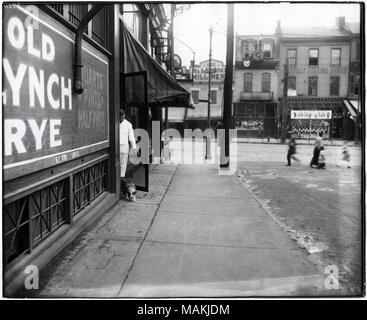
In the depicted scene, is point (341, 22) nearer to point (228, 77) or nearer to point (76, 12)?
point (228, 77)

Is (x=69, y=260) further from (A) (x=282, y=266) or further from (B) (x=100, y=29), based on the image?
(B) (x=100, y=29)

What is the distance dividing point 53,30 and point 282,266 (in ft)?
12.0

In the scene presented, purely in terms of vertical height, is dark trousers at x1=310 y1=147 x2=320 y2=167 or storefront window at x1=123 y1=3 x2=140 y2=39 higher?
storefront window at x1=123 y1=3 x2=140 y2=39

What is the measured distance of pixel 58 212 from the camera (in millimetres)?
4766

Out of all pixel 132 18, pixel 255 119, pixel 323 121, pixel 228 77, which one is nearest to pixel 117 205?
pixel 132 18

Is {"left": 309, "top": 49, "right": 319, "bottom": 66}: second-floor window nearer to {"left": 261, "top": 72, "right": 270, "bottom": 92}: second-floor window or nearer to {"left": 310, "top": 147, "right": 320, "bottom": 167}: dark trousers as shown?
{"left": 261, "top": 72, "right": 270, "bottom": 92}: second-floor window

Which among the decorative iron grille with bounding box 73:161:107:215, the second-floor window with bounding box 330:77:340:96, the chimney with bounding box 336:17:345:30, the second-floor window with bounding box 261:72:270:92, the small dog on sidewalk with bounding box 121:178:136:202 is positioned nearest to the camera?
the decorative iron grille with bounding box 73:161:107:215

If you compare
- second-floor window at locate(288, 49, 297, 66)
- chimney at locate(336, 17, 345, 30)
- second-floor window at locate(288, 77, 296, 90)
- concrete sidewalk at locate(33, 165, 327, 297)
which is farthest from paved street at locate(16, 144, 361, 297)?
chimney at locate(336, 17, 345, 30)

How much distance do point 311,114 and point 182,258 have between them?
34946 millimetres

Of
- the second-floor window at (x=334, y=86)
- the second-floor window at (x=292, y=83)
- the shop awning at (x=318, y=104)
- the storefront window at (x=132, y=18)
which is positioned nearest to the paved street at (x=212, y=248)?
the storefront window at (x=132, y=18)

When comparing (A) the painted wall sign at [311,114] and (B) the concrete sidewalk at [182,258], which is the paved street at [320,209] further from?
(A) the painted wall sign at [311,114]

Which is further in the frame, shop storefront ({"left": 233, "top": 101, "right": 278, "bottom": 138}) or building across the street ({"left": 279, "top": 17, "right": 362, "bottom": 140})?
shop storefront ({"left": 233, "top": 101, "right": 278, "bottom": 138})

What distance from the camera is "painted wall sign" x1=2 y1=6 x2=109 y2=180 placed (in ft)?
11.0
